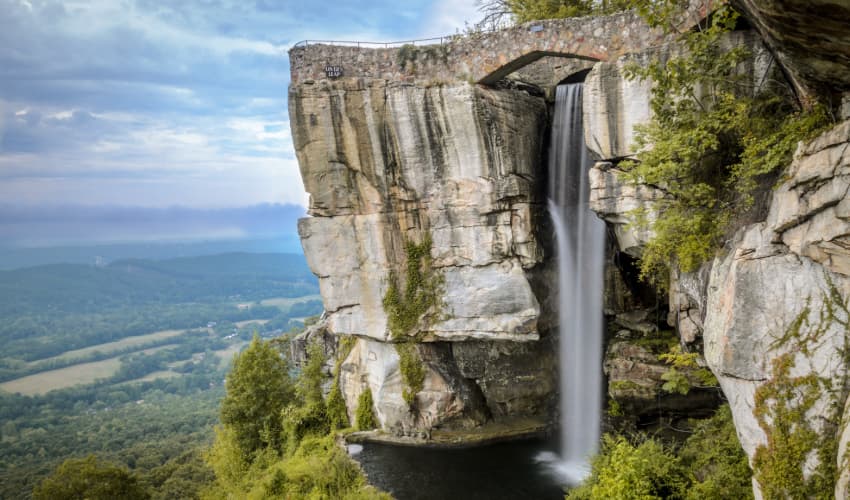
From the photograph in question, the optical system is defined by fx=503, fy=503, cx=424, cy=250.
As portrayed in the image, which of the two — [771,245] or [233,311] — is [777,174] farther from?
[233,311]

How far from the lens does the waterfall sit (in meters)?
17.5

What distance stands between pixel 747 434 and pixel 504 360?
438 inches

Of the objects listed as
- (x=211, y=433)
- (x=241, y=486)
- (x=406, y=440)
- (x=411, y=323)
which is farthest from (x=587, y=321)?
(x=211, y=433)

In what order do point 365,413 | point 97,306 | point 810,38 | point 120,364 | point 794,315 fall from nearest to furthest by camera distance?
point 810,38 < point 794,315 < point 365,413 < point 120,364 < point 97,306

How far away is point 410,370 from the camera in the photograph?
777 inches

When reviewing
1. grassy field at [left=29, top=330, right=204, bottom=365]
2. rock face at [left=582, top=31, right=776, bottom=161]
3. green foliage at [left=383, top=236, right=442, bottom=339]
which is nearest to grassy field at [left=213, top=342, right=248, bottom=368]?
grassy field at [left=29, top=330, right=204, bottom=365]

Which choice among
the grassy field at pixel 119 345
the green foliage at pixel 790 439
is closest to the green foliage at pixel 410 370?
the green foliage at pixel 790 439

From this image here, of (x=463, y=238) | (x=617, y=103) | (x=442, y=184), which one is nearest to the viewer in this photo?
(x=617, y=103)

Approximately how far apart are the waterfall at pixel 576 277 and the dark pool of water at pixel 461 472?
4.47 feet

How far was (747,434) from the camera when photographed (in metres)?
9.02

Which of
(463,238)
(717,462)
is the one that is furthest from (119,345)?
(717,462)

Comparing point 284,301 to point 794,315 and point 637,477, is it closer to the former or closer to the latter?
point 637,477

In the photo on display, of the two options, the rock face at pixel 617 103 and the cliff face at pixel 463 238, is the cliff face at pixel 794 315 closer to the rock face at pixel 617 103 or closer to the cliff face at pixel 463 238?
the cliff face at pixel 463 238

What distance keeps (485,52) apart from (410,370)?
12.0 m
